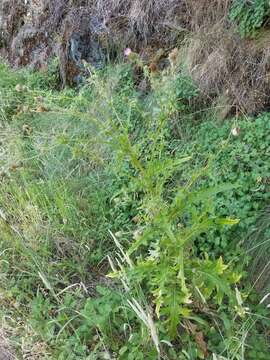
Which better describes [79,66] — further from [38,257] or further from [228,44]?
[38,257]

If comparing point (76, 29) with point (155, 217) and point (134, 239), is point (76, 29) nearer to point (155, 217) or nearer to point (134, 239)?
point (134, 239)

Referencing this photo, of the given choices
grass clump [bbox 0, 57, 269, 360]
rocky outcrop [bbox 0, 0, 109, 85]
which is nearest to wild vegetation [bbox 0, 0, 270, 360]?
grass clump [bbox 0, 57, 269, 360]

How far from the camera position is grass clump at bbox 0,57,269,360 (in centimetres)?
171

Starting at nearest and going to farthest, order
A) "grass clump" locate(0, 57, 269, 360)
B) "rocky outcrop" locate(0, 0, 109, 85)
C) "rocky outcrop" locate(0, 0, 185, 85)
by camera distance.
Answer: "grass clump" locate(0, 57, 269, 360), "rocky outcrop" locate(0, 0, 185, 85), "rocky outcrop" locate(0, 0, 109, 85)

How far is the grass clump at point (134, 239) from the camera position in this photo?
1.71 meters

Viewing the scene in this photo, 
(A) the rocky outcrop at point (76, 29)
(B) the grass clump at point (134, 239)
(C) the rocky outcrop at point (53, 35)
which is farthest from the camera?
(C) the rocky outcrop at point (53, 35)

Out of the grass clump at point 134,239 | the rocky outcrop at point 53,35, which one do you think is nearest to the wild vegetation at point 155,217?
the grass clump at point 134,239

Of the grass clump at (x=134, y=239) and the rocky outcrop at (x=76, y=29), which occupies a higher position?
the rocky outcrop at (x=76, y=29)

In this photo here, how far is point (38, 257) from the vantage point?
2.30 metres

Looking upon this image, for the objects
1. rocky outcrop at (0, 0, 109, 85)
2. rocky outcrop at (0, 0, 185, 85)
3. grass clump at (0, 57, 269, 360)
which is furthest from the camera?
rocky outcrop at (0, 0, 109, 85)

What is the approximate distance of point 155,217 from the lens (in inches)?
67.4

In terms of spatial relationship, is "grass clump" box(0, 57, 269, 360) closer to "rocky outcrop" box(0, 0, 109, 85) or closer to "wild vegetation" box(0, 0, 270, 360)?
"wild vegetation" box(0, 0, 270, 360)

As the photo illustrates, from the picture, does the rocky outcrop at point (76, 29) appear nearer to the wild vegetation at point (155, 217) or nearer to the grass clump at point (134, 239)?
the wild vegetation at point (155, 217)

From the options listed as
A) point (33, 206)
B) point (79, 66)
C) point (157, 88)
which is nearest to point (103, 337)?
point (33, 206)
